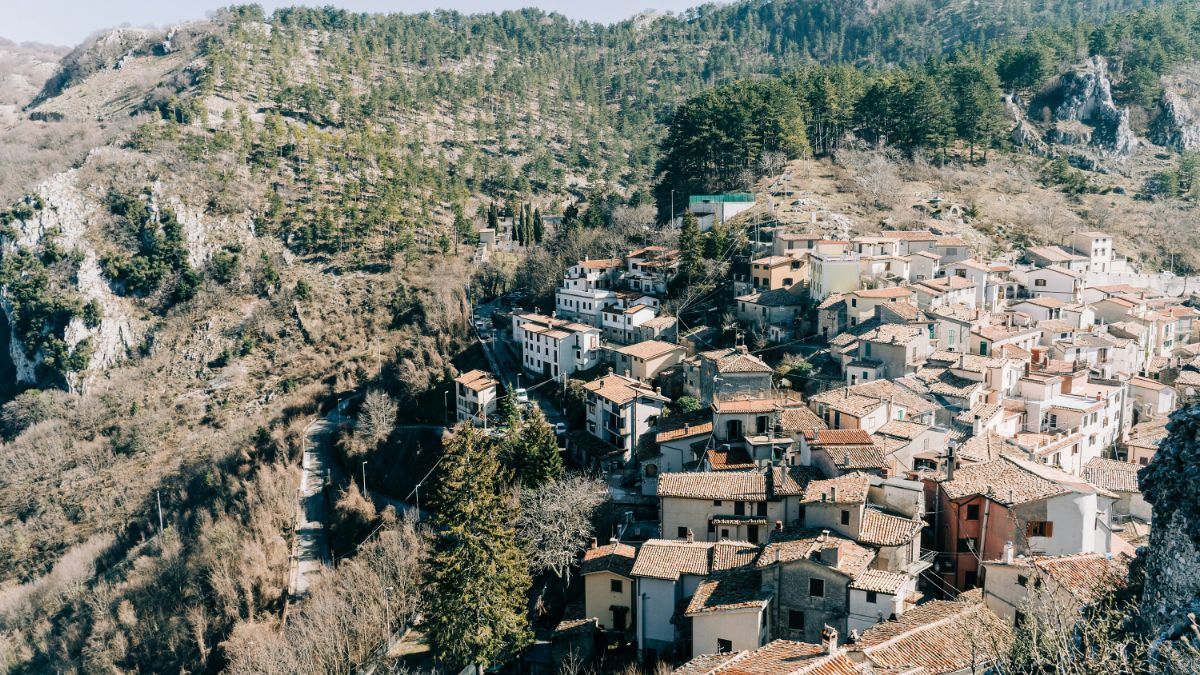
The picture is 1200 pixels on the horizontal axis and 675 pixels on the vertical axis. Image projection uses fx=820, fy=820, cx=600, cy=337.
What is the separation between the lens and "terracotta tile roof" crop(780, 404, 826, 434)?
1302 inches

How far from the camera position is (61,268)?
77062 millimetres

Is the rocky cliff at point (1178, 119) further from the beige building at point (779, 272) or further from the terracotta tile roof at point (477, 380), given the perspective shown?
the terracotta tile roof at point (477, 380)

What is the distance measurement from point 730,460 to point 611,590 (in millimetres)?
7806

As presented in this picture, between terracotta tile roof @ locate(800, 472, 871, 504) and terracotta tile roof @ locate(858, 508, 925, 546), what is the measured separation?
71 cm

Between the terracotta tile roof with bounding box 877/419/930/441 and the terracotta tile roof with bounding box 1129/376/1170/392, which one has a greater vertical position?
the terracotta tile roof with bounding box 877/419/930/441

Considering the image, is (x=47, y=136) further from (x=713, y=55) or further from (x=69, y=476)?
(x=713, y=55)

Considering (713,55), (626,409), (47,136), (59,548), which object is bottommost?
(59,548)

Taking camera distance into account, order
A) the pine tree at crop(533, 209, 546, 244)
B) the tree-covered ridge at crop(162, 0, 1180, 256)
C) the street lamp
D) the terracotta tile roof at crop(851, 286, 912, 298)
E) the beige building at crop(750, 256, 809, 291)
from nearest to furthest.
Answer: the street lamp
the terracotta tile roof at crop(851, 286, 912, 298)
the beige building at crop(750, 256, 809, 291)
the pine tree at crop(533, 209, 546, 244)
the tree-covered ridge at crop(162, 0, 1180, 256)

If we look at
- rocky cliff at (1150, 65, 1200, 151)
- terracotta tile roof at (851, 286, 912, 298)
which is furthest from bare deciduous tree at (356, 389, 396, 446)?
rocky cliff at (1150, 65, 1200, 151)

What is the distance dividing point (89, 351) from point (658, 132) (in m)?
80.2

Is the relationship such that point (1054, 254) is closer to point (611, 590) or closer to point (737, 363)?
point (737, 363)

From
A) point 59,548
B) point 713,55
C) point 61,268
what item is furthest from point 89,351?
point 713,55

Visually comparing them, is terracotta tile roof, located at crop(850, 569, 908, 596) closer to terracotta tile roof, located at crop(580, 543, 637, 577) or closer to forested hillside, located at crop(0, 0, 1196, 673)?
terracotta tile roof, located at crop(580, 543, 637, 577)

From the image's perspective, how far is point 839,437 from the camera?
2991cm
